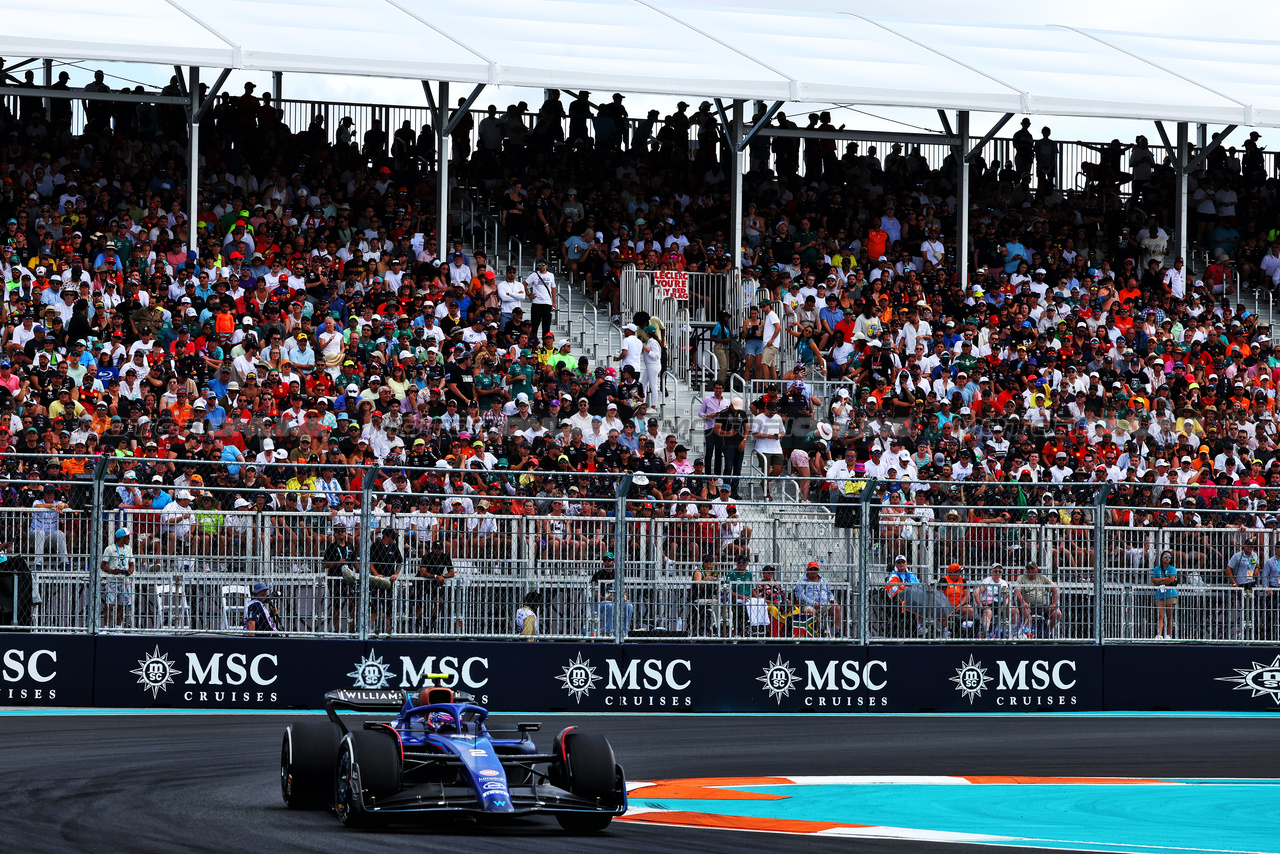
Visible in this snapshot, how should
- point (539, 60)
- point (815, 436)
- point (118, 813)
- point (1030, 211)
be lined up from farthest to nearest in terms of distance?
1. point (1030, 211)
2. point (539, 60)
3. point (815, 436)
4. point (118, 813)

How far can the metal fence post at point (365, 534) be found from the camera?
647 inches

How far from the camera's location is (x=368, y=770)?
31.0 ft

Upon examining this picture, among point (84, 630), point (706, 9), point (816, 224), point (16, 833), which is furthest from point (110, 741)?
point (706, 9)

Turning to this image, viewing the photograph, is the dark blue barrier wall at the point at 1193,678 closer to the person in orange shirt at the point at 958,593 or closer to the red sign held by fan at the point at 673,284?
the person in orange shirt at the point at 958,593

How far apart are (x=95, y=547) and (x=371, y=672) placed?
2.57 meters

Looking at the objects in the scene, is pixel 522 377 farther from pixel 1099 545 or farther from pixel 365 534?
pixel 1099 545

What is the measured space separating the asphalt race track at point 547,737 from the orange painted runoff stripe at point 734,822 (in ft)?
0.84

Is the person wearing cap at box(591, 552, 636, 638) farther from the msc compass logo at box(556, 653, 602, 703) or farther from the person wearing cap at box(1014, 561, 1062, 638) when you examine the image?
the person wearing cap at box(1014, 561, 1062, 638)

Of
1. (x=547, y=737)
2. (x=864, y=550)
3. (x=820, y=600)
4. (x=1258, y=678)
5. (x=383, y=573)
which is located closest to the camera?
(x=547, y=737)

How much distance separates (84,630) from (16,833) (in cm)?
730

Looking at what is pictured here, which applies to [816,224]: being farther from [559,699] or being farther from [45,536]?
[45,536]

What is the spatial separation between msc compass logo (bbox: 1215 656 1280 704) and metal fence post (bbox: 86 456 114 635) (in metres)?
10.5

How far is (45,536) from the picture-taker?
628 inches

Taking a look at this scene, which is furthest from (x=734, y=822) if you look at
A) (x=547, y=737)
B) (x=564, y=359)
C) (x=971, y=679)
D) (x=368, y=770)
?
(x=564, y=359)
